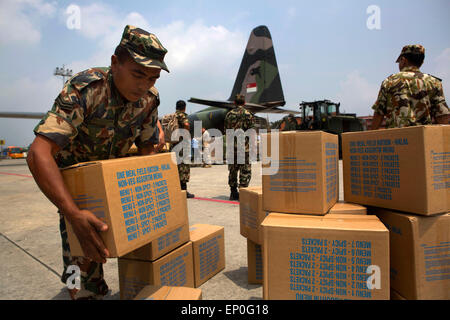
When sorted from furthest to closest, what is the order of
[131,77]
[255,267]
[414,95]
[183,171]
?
[183,171]
[414,95]
[255,267]
[131,77]

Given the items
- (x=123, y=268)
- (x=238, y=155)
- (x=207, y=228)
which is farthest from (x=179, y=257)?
(x=238, y=155)

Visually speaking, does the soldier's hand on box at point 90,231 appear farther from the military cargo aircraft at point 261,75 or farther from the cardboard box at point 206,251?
the military cargo aircraft at point 261,75

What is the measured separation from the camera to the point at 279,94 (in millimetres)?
14789

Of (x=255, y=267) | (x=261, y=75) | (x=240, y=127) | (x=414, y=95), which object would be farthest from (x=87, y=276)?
(x=261, y=75)

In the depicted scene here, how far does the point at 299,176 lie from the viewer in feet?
4.85

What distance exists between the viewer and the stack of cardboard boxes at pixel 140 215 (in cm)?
106

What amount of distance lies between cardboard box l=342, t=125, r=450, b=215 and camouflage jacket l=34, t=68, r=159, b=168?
1288 millimetres

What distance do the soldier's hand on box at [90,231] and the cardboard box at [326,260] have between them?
0.67 metres

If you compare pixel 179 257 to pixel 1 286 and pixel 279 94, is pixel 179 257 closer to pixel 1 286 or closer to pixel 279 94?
pixel 1 286

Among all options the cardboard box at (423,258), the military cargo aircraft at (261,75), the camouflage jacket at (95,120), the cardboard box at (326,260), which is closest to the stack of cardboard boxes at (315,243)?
the cardboard box at (326,260)

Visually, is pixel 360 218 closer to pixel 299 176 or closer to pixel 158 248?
pixel 299 176

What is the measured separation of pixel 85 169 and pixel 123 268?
0.73 m

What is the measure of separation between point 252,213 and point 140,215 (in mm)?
887

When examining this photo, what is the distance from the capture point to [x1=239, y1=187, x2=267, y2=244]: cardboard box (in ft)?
5.81
